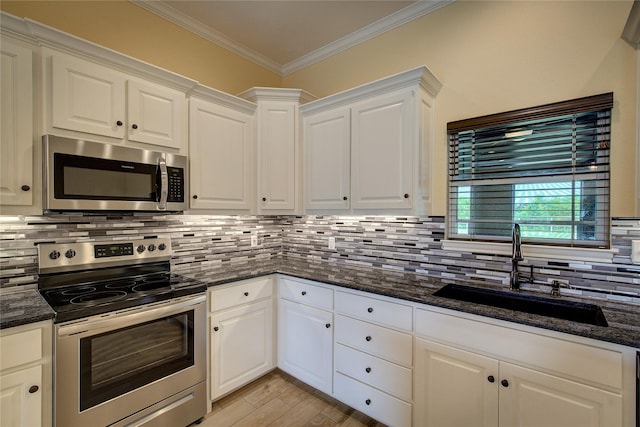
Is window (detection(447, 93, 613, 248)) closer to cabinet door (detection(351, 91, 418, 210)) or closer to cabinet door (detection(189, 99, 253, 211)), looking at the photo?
cabinet door (detection(351, 91, 418, 210))

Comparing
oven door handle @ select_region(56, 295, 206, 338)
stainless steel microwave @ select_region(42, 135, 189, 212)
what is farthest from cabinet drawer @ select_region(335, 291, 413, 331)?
stainless steel microwave @ select_region(42, 135, 189, 212)

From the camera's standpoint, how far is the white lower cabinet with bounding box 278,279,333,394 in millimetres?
2123

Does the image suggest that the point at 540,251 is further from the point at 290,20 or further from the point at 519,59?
the point at 290,20

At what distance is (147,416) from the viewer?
1.70 meters

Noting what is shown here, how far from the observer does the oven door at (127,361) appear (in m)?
1.43

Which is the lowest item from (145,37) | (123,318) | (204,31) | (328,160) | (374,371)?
(374,371)

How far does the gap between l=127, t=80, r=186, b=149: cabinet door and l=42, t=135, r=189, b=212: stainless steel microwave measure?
103 millimetres

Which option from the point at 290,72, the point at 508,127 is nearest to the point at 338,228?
the point at 508,127

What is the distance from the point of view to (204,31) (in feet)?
8.30

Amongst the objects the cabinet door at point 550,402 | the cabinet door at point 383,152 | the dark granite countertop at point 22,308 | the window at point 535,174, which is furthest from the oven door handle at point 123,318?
the window at point 535,174

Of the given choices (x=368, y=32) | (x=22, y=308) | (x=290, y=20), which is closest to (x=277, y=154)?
(x=290, y=20)

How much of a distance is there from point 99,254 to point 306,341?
151 cm

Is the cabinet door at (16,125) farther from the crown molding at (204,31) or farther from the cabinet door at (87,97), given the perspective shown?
the crown molding at (204,31)

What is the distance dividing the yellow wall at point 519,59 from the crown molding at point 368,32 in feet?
0.16
